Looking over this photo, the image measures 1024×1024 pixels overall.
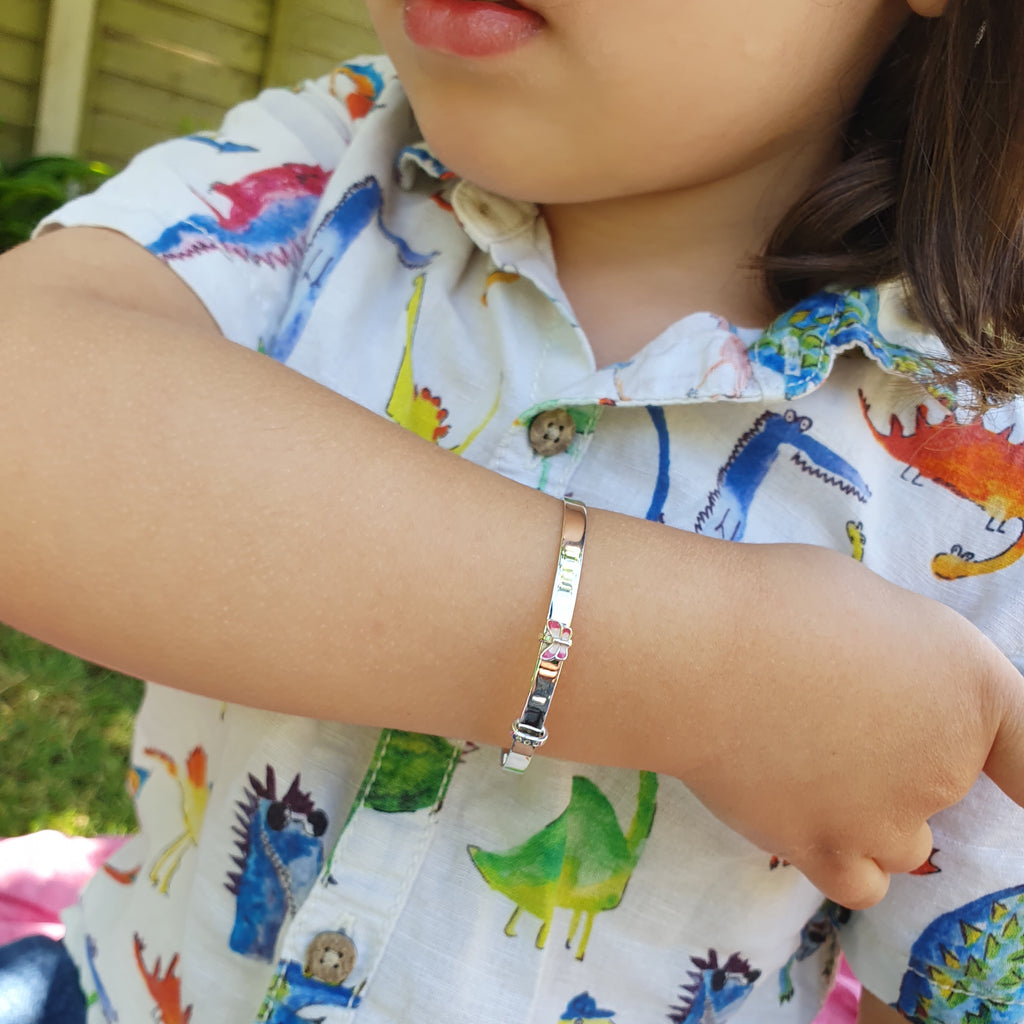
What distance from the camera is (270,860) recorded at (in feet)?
2.61

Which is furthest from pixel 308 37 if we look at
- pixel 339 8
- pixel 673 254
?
pixel 673 254

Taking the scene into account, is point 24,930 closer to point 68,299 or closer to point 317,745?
point 317,745

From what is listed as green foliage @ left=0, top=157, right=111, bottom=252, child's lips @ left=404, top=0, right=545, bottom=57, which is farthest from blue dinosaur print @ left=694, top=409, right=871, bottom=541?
green foliage @ left=0, top=157, right=111, bottom=252

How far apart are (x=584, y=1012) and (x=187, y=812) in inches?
15.8

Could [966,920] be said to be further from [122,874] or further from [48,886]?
[48,886]

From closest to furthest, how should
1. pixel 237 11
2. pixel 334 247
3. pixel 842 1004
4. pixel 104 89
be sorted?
pixel 334 247
pixel 842 1004
pixel 104 89
pixel 237 11

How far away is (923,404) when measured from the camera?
0.83 meters

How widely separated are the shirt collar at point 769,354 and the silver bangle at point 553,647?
7.8 inches

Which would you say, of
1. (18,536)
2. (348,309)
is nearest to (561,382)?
(348,309)

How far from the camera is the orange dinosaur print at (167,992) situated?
2.79 feet

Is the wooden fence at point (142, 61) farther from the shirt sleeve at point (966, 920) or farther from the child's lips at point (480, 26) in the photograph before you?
the shirt sleeve at point (966, 920)

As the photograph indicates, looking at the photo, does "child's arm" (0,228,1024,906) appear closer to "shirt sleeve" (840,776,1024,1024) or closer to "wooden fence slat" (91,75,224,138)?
"shirt sleeve" (840,776,1024,1024)

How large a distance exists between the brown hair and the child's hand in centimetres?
28

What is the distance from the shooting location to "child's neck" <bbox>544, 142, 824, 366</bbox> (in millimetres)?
901
